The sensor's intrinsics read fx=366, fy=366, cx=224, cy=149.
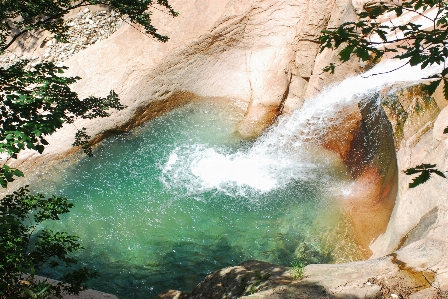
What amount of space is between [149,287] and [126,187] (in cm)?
298

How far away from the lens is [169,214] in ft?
29.5

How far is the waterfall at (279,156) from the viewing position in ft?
31.5

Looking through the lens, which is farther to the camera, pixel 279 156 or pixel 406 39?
pixel 279 156

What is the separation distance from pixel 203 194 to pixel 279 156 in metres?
2.48

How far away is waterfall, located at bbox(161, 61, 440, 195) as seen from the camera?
9.59 m

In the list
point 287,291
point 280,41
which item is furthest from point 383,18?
point 287,291

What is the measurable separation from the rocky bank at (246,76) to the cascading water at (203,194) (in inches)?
17.0

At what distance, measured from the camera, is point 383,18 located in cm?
902

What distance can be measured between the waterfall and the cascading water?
0.09ft

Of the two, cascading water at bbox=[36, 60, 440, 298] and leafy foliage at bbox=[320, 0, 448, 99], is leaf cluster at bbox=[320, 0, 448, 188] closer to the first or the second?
leafy foliage at bbox=[320, 0, 448, 99]

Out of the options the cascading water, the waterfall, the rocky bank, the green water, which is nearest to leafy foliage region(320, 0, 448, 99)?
the rocky bank

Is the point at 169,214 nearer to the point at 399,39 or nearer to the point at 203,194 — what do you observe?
the point at 203,194

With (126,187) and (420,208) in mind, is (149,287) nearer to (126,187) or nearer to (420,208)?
(126,187)

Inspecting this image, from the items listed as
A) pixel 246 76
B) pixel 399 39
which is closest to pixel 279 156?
pixel 246 76
